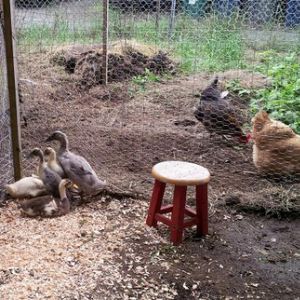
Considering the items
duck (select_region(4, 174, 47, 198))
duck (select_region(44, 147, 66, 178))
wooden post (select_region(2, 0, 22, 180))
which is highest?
wooden post (select_region(2, 0, 22, 180))

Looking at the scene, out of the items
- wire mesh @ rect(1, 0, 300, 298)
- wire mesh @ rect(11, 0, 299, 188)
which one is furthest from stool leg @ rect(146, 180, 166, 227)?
wire mesh @ rect(11, 0, 299, 188)

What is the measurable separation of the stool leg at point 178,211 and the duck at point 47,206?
2.75 ft

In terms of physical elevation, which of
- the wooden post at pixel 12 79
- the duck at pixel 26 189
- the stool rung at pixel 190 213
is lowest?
the stool rung at pixel 190 213

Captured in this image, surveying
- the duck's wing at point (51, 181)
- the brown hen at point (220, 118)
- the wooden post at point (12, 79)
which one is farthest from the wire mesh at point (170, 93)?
the duck's wing at point (51, 181)

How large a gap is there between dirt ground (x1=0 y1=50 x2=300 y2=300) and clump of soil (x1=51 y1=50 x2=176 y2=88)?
142 centimetres

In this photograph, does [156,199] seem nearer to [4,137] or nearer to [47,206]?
[47,206]

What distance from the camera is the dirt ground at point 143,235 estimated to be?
2615 millimetres

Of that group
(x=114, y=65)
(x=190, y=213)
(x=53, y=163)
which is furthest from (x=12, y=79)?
(x=114, y=65)

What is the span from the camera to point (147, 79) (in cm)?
688

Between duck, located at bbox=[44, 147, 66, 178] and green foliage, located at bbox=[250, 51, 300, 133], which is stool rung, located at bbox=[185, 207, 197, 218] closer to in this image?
duck, located at bbox=[44, 147, 66, 178]

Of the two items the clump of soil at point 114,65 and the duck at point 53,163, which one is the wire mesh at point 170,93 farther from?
the duck at point 53,163

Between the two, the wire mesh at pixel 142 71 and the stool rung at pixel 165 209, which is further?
the wire mesh at pixel 142 71

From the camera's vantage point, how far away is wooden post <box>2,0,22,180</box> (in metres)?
3.19

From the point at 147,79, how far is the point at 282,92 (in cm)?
233
